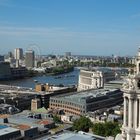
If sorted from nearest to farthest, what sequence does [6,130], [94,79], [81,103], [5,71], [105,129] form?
[6,130] < [105,129] < [81,103] < [94,79] < [5,71]

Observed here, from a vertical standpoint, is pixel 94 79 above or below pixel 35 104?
above

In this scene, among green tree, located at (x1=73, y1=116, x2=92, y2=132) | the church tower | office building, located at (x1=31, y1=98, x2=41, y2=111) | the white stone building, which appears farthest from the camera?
the white stone building

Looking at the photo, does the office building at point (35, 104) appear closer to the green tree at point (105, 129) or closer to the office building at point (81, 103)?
the office building at point (81, 103)

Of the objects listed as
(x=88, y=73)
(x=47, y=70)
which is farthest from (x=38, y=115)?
(x=47, y=70)

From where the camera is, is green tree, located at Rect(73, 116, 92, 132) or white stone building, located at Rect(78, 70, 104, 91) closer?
green tree, located at Rect(73, 116, 92, 132)

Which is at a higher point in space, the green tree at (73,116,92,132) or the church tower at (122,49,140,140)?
the church tower at (122,49,140,140)

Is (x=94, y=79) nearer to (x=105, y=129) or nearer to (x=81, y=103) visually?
(x=81, y=103)

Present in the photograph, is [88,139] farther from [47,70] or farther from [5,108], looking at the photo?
[47,70]

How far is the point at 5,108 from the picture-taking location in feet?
101

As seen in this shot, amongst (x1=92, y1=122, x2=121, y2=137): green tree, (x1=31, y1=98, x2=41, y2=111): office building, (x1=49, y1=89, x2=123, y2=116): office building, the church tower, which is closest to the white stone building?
(x1=49, y1=89, x2=123, y2=116): office building

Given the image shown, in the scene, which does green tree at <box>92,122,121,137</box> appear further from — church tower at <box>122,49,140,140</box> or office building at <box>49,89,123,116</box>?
church tower at <box>122,49,140,140</box>

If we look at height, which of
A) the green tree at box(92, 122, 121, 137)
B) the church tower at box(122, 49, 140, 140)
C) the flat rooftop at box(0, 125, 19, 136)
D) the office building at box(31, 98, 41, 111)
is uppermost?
the church tower at box(122, 49, 140, 140)

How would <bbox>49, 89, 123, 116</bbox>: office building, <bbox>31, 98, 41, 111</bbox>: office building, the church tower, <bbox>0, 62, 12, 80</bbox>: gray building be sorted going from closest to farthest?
the church tower
<bbox>49, 89, 123, 116</bbox>: office building
<bbox>31, 98, 41, 111</bbox>: office building
<bbox>0, 62, 12, 80</bbox>: gray building

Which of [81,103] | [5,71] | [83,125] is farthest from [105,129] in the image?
[5,71]
